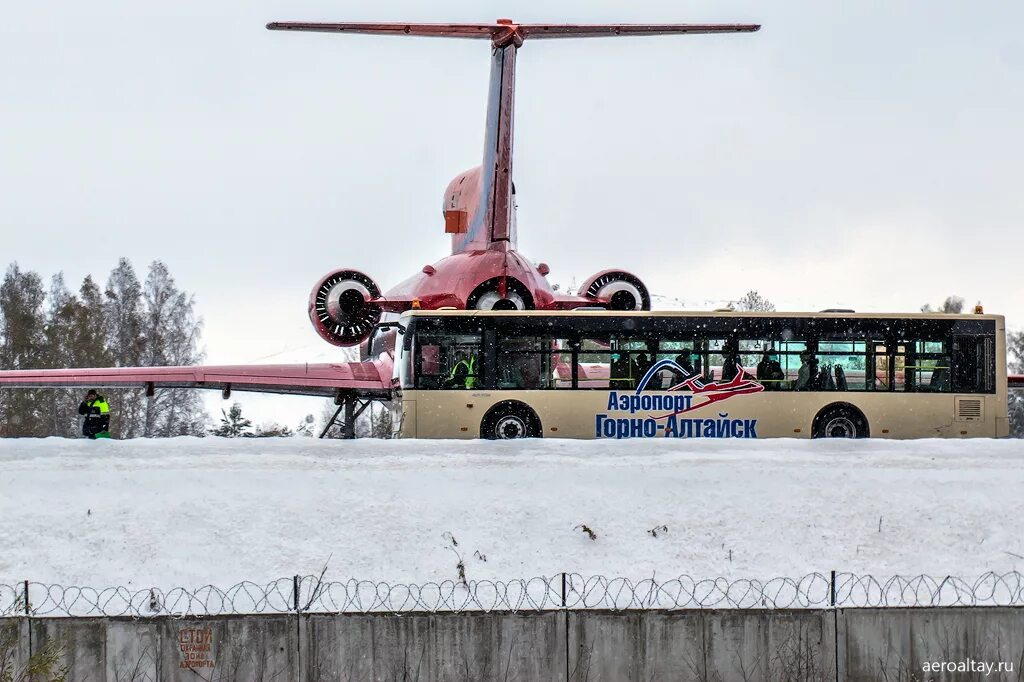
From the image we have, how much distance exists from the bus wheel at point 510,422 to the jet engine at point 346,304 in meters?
11.1

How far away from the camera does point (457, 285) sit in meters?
38.1

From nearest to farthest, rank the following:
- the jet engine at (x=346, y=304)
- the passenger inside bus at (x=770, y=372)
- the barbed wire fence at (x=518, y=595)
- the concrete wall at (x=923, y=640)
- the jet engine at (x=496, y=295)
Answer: the concrete wall at (x=923, y=640) < the barbed wire fence at (x=518, y=595) < the passenger inside bus at (x=770, y=372) < the jet engine at (x=496, y=295) < the jet engine at (x=346, y=304)

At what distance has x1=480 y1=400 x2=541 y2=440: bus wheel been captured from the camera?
28.8 meters

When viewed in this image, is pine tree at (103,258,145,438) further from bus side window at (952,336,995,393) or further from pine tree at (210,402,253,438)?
bus side window at (952,336,995,393)

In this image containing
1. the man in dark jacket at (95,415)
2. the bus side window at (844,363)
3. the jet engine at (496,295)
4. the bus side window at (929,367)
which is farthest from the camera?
the jet engine at (496,295)

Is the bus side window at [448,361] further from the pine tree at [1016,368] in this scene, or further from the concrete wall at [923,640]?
the pine tree at [1016,368]

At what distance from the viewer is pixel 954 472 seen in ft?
75.0

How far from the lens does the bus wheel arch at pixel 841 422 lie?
95.8 ft

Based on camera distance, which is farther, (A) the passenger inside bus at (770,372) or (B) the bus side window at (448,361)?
(A) the passenger inside bus at (770,372)

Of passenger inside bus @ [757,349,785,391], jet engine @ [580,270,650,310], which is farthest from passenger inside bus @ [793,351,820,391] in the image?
jet engine @ [580,270,650,310]

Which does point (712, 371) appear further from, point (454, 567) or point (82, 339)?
point (82, 339)

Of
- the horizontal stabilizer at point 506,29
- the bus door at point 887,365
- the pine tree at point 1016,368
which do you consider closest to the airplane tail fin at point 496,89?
the horizontal stabilizer at point 506,29

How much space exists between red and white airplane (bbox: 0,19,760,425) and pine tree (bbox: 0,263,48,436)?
36576mm

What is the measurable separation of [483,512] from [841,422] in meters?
11.8
